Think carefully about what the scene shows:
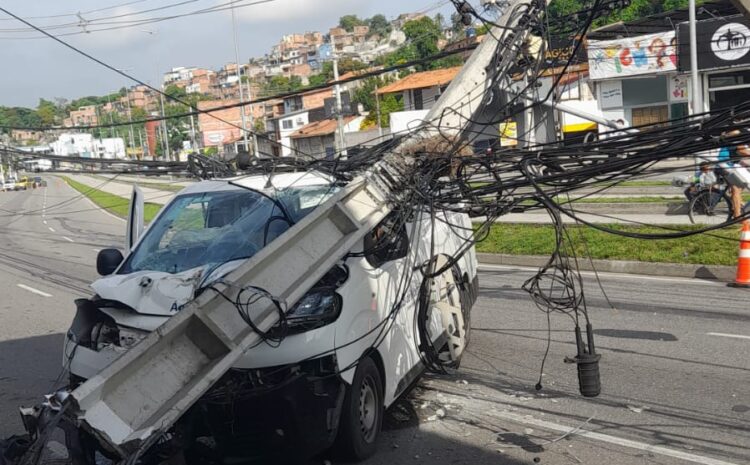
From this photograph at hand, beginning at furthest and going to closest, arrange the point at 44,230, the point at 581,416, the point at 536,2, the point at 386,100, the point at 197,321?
1. the point at 386,100
2. the point at 44,230
3. the point at 536,2
4. the point at 581,416
5. the point at 197,321

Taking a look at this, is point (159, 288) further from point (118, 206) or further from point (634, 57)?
point (118, 206)

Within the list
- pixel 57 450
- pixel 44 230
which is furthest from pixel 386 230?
pixel 44 230

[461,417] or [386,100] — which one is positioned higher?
[386,100]

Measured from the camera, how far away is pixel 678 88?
110ft

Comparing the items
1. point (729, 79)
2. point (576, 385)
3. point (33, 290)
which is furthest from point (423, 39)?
point (576, 385)

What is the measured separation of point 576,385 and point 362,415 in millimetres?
2540

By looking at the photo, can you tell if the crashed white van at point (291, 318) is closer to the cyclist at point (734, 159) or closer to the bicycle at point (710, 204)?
the cyclist at point (734, 159)

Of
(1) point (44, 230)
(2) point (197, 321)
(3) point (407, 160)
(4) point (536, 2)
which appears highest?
(4) point (536, 2)

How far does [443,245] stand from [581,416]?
83.6 inches

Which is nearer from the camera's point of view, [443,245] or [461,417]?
[461,417]

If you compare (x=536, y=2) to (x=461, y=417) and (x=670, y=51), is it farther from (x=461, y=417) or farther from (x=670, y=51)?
(x=670, y=51)

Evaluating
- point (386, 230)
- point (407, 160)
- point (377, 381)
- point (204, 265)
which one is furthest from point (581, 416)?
point (204, 265)

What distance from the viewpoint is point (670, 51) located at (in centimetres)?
3228

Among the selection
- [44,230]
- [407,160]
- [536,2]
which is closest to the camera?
[407,160]
